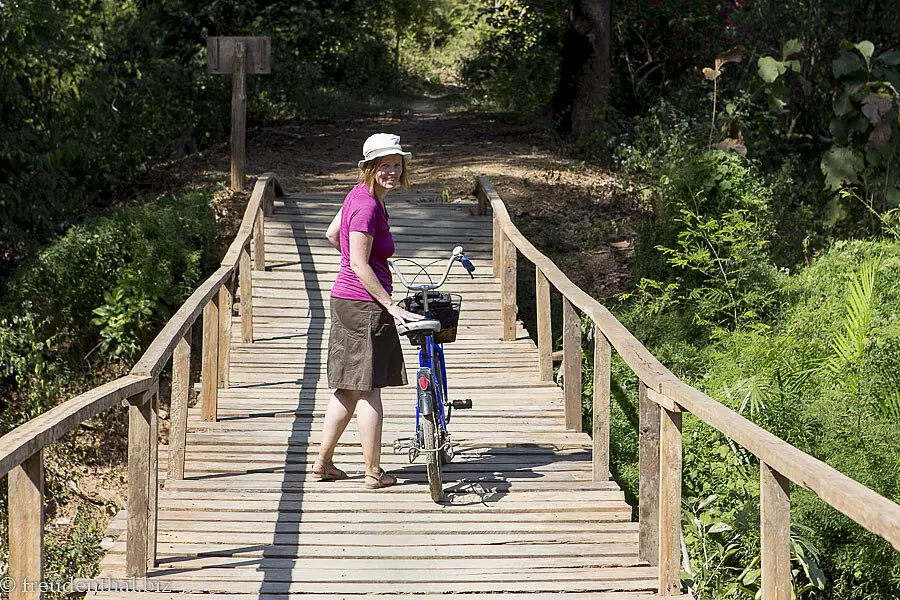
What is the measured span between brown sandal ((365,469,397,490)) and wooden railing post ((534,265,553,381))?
2.37 meters

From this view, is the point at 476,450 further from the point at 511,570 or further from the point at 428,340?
the point at 511,570

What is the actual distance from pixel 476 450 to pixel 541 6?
14461mm

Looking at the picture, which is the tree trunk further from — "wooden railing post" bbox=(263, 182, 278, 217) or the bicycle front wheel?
the bicycle front wheel

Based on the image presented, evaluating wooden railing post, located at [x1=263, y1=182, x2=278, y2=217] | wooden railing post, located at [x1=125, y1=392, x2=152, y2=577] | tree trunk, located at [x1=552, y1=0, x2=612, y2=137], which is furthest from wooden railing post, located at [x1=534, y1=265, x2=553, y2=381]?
tree trunk, located at [x1=552, y1=0, x2=612, y2=137]

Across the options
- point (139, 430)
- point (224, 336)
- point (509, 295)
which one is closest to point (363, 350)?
point (139, 430)

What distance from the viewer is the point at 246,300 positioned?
898 cm

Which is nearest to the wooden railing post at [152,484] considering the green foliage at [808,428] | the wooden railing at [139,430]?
the wooden railing at [139,430]

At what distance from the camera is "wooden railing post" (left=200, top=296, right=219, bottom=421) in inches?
271

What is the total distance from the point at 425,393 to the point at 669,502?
155 centimetres

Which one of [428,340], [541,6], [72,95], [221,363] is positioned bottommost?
[221,363]

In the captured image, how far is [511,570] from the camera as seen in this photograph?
4863 millimetres

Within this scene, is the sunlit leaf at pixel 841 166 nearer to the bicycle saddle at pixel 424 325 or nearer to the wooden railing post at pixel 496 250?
the wooden railing post at pixel 496 250

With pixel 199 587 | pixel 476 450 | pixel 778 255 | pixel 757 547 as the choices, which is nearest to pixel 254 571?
pixel 199 587

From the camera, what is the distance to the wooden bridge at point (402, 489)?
347cm
